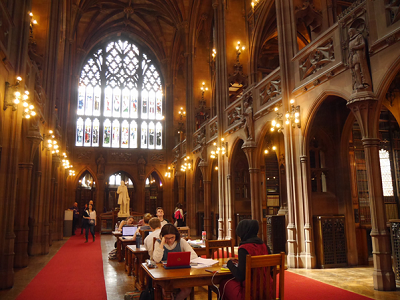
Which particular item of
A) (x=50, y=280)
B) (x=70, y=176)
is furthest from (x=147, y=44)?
(x=50, y=280)

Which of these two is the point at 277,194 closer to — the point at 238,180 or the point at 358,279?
the point at 238,180

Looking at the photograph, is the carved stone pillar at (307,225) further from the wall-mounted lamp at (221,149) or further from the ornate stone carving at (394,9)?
the wall-mounted lamp at (221,149)

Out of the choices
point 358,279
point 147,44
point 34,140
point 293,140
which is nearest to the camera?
point 358,279

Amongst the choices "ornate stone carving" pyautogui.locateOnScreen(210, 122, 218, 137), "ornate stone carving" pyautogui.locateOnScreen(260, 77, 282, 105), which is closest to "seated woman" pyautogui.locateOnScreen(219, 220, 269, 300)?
"ornate stone carving" pyautogui.locateOnScreen(260, 77, 282, 105)

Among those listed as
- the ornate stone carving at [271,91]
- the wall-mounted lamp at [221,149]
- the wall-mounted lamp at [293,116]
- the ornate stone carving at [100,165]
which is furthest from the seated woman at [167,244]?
the ornate stone carving at [100,165]

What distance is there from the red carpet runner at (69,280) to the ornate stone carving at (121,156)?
47.8ft

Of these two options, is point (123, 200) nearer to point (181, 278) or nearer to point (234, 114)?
point (234, 114)

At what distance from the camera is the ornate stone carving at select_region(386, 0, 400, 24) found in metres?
6.35

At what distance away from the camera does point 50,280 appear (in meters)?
7.62

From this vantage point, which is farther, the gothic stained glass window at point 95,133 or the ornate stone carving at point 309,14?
the gothic stained glass window at point 95,133

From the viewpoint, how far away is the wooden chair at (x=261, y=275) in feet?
11.7

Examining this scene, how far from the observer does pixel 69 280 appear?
7.57m

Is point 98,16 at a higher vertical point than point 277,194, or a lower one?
higher

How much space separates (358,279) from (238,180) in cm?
813
